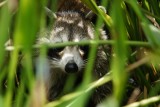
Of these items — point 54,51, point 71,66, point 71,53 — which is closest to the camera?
point 71,66

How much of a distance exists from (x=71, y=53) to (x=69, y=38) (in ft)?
0.69

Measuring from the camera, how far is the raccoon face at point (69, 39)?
2885mm

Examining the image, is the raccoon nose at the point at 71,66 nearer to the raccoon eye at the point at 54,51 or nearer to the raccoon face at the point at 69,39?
the raccoon face at the point at 69,39

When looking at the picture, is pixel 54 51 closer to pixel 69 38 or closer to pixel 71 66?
pixel 69 38

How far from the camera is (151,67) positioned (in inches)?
111

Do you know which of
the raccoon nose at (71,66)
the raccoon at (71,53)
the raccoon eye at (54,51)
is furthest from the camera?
the raccoon eye at (54,51)

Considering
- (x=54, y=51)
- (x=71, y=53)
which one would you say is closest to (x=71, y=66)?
(x=71, y=53)

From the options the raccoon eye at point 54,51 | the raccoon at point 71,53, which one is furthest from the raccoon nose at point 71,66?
the raccoon eye at point 54,51

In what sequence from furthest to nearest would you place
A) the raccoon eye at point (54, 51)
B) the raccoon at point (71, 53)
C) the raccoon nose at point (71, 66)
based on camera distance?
the raccoon eye at point (54, 51)
the raccoon at point (71, 53)
the raccoon nose at point (71, 66)

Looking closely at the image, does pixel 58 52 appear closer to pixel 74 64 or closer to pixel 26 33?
pixel 74 64

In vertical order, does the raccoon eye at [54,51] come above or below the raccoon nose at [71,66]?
above

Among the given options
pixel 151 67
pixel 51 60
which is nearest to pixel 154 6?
pixel 151 67

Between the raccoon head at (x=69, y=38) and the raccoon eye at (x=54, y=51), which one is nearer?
the raccoon head at (x=69, y=38)

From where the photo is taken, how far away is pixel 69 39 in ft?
10.2
